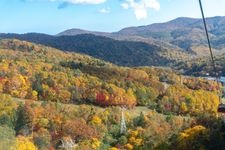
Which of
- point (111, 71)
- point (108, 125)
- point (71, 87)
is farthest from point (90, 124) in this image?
point (111, 71)

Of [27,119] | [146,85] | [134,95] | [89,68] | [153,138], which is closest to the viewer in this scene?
[153,138]

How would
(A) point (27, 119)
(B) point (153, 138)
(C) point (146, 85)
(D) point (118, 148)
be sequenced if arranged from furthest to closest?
(C) point (146, 85) → (A) point (27, 119) → (D) point (118, 148) → (B) point (153, 138)

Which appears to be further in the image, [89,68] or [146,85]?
[89,68]

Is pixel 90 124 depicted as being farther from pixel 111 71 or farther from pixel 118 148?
pixel 111 71

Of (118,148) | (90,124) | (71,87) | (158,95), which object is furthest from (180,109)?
(118,148)

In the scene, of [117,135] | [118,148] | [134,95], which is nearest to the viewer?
[118,148]

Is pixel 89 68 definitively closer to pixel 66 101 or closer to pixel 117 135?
pixel 66 101
